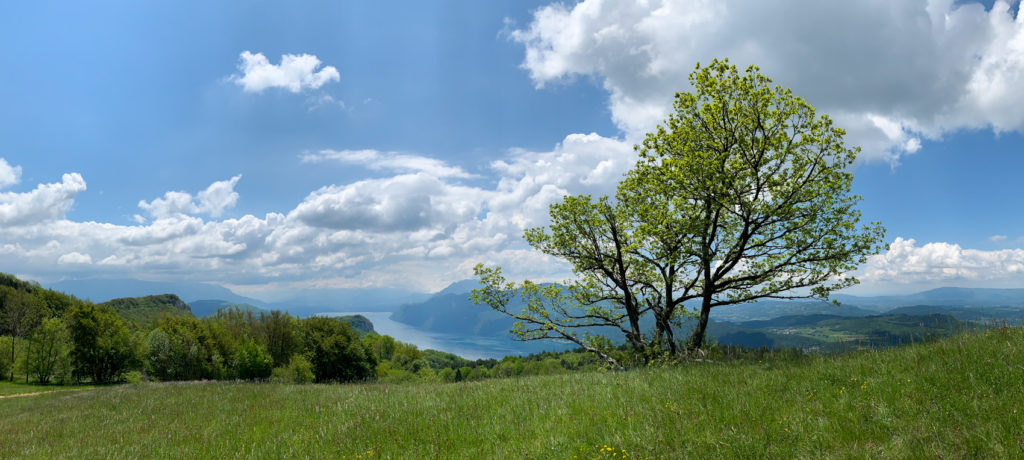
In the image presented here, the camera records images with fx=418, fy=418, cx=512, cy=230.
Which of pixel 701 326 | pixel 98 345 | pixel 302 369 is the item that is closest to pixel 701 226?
pixel 701 326

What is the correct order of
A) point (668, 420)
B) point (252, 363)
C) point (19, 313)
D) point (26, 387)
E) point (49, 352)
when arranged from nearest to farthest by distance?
→ point (668, 420)
point (26, 387)
point (49, 352)
point (252, 363)
point (19, 313)

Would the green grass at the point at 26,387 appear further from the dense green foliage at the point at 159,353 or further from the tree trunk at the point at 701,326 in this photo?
the tree trunk at the point at 701,326

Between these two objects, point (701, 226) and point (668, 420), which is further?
point (701, 226)

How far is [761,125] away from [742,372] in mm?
8470

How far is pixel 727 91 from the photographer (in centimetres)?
1402

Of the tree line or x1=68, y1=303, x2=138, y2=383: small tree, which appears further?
x1=68, y1=303, x2=138, y2=383: small tree

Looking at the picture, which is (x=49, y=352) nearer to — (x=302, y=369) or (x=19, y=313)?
(x=302, y=369)

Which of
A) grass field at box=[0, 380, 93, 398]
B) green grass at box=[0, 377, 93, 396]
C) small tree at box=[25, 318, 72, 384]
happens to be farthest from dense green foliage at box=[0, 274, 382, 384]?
grass field at box=[0, 380, 93, 398]

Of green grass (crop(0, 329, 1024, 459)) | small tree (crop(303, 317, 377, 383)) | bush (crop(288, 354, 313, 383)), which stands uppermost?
green grass (crop(0, 329, 1024, 459))

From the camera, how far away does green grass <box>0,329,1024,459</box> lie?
17.0 feet

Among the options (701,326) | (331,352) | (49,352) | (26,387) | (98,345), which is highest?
(701,326)

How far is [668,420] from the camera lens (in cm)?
645

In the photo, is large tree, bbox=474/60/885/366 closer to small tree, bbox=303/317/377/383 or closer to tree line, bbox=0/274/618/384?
tree line, bbox=0/274/618/384

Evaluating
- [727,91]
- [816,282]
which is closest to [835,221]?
[816,282]
